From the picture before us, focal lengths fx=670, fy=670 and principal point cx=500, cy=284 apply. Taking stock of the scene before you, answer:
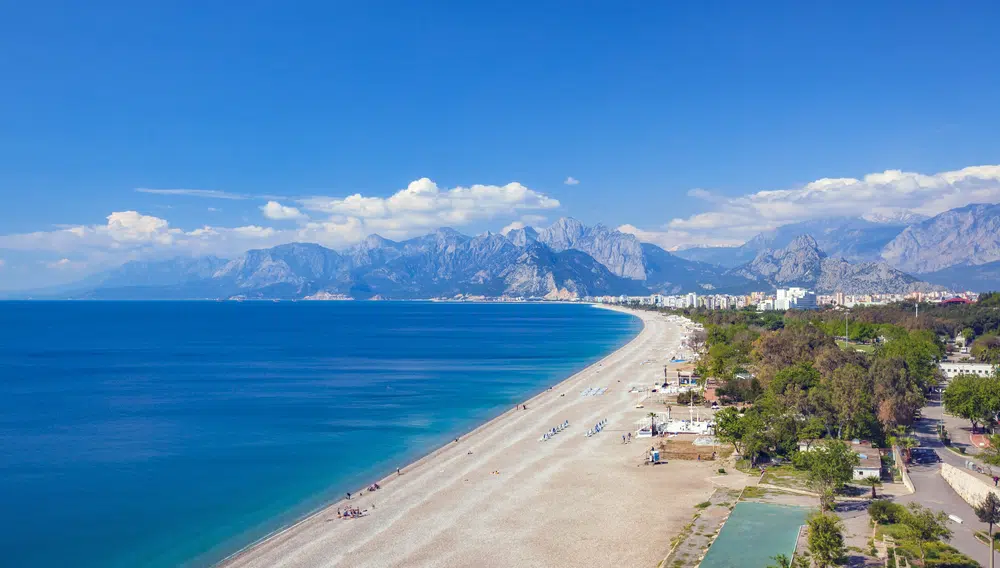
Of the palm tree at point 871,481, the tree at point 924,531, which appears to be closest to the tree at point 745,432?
the palm tree at point 871,481

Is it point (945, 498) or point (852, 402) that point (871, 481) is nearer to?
point (945, 498)

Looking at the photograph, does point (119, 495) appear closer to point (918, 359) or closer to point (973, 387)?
point (973, 387)

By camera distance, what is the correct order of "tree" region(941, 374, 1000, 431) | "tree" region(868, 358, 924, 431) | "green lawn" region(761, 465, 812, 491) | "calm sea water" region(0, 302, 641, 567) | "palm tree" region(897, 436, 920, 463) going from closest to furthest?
"calm sea water" region(0, 302, 641, 567) < "green lawn" region(761, 465, 812, 491) < "palm tree" region(897, 436, 920, 463) < "tree" region(868, 358, 924, 431) < "tree" region(941, 374, 1000, 431)

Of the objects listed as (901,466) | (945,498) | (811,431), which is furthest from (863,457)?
(945,498)

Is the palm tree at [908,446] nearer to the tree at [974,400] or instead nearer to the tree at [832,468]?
the tree at [832,468]

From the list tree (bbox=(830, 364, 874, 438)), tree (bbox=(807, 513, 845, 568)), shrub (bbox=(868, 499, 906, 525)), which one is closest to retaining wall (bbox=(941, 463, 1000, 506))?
shrub (bbox=(868, 499, 906, 525))

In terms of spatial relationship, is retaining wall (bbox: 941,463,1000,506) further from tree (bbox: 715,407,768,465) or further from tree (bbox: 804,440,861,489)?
tree (bbox: 715,407,768,465)
